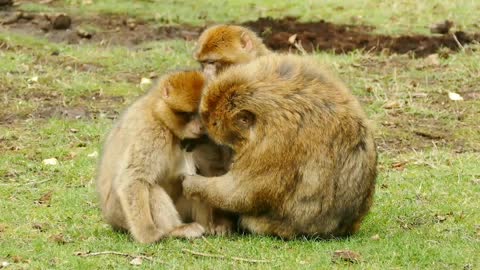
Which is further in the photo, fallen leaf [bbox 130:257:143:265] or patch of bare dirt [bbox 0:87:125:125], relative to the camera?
patch of bare dirt [bbox 0:87:125:125]

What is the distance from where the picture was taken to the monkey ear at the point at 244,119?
21.7 feet

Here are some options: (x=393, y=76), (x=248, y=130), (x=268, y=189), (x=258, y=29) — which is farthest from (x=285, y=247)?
(x=258, y=29)

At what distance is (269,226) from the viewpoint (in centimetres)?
690

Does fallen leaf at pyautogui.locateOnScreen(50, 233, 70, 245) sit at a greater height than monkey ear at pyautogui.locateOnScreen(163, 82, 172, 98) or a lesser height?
lesser

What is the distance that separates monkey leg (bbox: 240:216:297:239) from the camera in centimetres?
688

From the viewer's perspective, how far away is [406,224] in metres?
7.53

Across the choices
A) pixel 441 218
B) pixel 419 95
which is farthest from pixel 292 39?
pixel 441 218

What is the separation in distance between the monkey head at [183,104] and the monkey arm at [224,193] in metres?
0.31

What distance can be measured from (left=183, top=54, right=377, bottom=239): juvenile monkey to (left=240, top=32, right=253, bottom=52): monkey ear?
1596mm

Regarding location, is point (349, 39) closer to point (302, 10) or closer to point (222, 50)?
point (302, 10)

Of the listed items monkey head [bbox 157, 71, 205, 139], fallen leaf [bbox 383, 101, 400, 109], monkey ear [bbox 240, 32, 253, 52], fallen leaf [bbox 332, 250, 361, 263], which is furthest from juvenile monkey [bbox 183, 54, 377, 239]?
fallen leaf [bbox 383, 101, 400, 109]

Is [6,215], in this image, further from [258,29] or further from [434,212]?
[258,29]

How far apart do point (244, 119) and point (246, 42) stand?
2068mm

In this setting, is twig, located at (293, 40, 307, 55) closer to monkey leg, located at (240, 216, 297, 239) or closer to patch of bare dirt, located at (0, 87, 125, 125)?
patch of bare dirt, located at (0, 87, 125, 125)
